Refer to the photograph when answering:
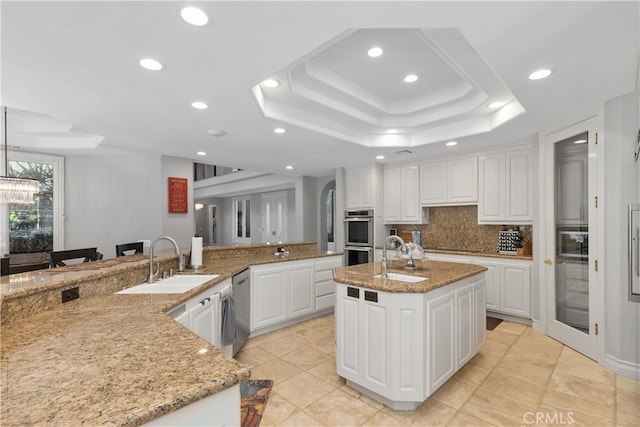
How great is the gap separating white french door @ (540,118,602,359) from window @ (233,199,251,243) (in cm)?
850

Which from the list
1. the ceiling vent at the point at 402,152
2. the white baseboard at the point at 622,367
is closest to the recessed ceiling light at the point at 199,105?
the ceiling vent at the point at 402,152

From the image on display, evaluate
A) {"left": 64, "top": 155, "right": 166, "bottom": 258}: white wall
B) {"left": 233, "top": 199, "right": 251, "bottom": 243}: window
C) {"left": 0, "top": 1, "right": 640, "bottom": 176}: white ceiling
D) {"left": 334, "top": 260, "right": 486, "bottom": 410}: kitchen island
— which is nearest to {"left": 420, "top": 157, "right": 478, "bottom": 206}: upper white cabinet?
{"left": 0, "top": 1, "right": 640, "bottom": 176}: white ceiling

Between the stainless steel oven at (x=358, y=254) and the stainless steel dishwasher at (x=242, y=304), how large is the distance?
260cm

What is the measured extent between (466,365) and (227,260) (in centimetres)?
278

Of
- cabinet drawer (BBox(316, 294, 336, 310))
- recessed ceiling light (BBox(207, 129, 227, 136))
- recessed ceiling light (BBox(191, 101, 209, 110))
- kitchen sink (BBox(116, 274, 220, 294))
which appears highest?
recessed ceiling light (BBox(191, 101, 209, 110))

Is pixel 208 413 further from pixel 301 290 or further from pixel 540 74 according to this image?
pixel 301 290

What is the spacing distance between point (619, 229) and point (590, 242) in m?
0.27

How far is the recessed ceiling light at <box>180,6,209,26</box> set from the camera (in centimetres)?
145

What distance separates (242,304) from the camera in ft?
10.3

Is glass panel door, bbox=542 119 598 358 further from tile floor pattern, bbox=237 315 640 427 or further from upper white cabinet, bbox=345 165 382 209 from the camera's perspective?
upper white cabinet, bbox=345 165 382 209

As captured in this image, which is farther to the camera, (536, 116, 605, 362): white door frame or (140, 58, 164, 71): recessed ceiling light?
(536, 116, 605, 362): white door frame

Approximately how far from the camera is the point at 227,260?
378cm

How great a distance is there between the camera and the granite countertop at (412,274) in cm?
208

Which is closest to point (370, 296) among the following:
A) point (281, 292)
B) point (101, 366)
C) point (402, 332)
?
point (402, 332)
